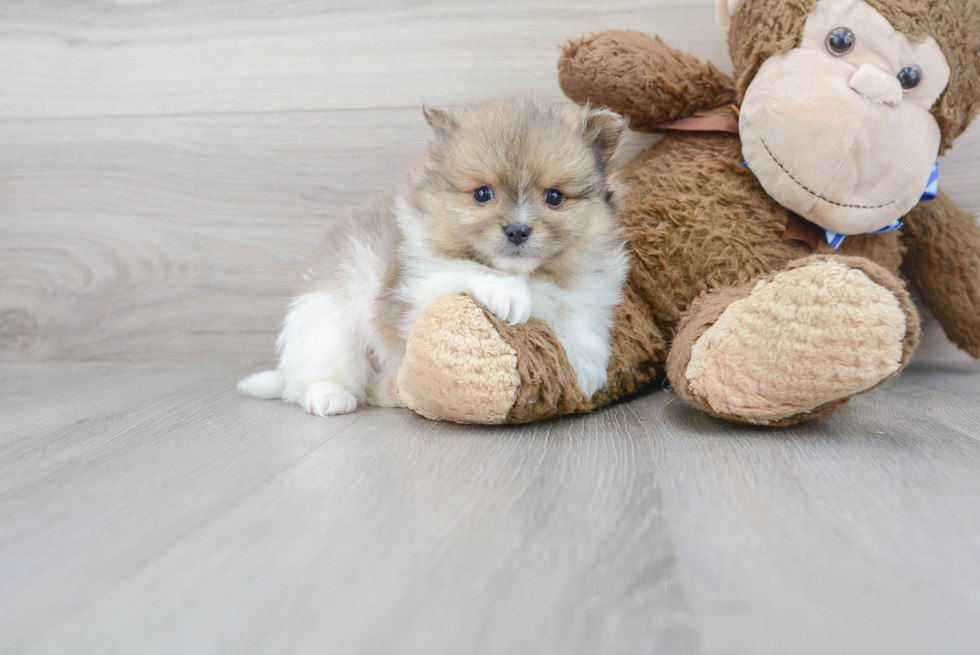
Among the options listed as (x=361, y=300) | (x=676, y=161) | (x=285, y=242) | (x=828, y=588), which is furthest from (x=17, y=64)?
(x=828, y=588)

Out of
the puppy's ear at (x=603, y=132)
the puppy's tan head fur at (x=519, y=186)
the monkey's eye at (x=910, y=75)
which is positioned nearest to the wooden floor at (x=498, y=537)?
the puppy's tan head fur at (x=519, y=186)

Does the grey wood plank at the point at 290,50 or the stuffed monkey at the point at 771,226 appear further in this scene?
the grey wood plank at the point at 290,50

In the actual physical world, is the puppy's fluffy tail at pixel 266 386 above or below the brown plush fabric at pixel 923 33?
below

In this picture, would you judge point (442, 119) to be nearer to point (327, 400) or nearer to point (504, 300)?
point (504, 300)

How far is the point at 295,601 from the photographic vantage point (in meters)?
0.68

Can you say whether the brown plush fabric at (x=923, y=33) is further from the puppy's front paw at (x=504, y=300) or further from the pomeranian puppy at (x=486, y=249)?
the puppy's front paw at (x=504, y=300)

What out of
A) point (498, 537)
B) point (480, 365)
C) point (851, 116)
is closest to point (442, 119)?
point (480, 365)

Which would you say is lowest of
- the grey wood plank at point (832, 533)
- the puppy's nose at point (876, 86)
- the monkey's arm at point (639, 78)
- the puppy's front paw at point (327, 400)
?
the puppy's front paw at point (327, 400)

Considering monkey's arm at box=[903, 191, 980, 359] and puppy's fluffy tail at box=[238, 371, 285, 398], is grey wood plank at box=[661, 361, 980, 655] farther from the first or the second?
puppy's fluffy tail at box=[238, 371, 285, 398]

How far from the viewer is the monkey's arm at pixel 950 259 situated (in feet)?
5.34

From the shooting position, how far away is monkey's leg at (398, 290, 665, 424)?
118cm

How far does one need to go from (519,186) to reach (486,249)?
0.13 m

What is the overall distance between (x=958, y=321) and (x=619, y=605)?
1473mm

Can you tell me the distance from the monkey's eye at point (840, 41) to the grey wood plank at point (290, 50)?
48cm
